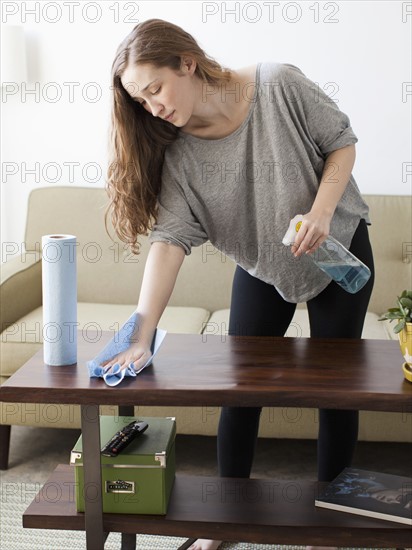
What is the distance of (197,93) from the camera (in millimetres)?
1701

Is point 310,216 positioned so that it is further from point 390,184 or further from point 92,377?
point 390,184

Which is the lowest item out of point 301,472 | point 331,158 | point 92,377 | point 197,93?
point 301,472

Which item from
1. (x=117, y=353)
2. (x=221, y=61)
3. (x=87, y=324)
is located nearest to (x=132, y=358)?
(x=117, y=353)

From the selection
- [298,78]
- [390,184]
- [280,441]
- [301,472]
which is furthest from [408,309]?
[390,184]

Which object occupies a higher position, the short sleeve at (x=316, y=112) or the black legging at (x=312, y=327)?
the short sleeve at (x=316, y=112)

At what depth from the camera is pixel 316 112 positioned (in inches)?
67.7

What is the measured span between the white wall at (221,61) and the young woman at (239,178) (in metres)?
1.36

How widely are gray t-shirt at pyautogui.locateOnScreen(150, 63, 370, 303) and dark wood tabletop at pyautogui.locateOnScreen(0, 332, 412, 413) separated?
0.67ft

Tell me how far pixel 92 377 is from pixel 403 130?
1.97 metres

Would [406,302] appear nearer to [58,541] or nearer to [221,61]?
[58,541]

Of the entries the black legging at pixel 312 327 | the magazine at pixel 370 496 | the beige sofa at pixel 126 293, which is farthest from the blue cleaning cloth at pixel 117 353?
the beige sofa at pixel 126 293

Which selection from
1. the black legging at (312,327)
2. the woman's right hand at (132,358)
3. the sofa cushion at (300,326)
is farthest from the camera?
the sofa cushion at (300,326)

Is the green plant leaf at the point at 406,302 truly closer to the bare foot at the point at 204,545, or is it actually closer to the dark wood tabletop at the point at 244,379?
the dark wood tabletop at the point at 244,379

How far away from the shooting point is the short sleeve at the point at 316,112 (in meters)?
1.70
